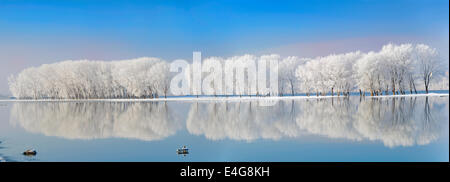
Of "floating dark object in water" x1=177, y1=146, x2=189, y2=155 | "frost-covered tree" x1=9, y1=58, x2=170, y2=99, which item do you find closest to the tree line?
"frost-covered tree" x1=9, y1=58, x2=170, y2=99

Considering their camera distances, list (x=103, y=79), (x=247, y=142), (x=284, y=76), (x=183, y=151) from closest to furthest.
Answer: (x=183, y=151), (x=247, y=142), (x=284, y=76), (x=103, y=79)

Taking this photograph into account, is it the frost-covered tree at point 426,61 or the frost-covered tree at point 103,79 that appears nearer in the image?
the frost-covered tree at point 426,61

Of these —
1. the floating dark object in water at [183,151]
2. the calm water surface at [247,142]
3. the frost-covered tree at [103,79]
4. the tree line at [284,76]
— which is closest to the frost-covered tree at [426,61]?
the tree line at [284,76]

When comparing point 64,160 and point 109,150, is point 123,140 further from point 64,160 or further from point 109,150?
point 64,160

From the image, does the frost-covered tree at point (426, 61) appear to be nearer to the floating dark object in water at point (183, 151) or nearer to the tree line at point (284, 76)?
the tree line at point (284, 76)

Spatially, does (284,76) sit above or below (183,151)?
above

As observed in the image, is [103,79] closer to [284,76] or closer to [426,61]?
[284,76]

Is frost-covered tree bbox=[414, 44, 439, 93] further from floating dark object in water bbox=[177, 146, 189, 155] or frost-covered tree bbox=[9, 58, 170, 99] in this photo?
floating dark object in water bbox=[177, 146, 189, 155]

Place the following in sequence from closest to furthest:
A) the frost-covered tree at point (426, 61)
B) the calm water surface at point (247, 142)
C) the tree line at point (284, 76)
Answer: the calm water surface at point (247, 142) → the frost-covered tree at point (426, 61) → the tree line at point (284, 76)

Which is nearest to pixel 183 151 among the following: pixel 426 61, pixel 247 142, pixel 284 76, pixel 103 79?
pixel 247 142

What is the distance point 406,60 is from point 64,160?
1663 inches

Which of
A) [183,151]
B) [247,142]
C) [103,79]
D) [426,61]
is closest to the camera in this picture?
[183,151]
